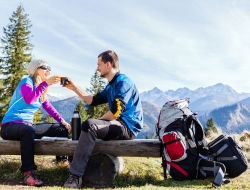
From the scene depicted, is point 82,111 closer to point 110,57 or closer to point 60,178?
point 60,178

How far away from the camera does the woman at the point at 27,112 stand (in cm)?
622

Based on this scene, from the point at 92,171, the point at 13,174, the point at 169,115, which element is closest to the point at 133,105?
the point at 169,115

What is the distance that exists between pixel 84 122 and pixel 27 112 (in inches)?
64.9

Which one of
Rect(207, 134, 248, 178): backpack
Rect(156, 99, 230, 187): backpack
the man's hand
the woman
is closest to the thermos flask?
the man's hand

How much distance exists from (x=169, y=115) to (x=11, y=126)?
3.53 meters

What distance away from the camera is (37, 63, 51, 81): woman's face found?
6.71m

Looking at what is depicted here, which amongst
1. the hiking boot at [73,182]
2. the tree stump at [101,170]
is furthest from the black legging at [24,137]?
the tree stump at [101,170]

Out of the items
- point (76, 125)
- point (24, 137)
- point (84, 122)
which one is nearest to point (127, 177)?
point (76, 125)

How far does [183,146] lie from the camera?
5.75 metres

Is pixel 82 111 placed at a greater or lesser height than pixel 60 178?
greater

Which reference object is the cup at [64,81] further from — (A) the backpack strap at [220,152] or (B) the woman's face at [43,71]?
(A) the backpack strap at [220,152]

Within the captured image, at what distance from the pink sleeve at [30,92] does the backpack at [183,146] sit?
2.72m

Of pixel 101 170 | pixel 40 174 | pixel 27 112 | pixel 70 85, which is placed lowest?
pixel 40 174

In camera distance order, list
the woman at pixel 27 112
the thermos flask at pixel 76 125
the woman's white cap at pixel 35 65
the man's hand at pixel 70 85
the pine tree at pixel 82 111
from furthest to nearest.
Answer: the pine tree at pixel 82 111 → the man's hand at pixel 70 85 → the woman's white cap at pixel 35 65 → the thermos flask at pixel 76 125 → the woman at pixel 27 112
